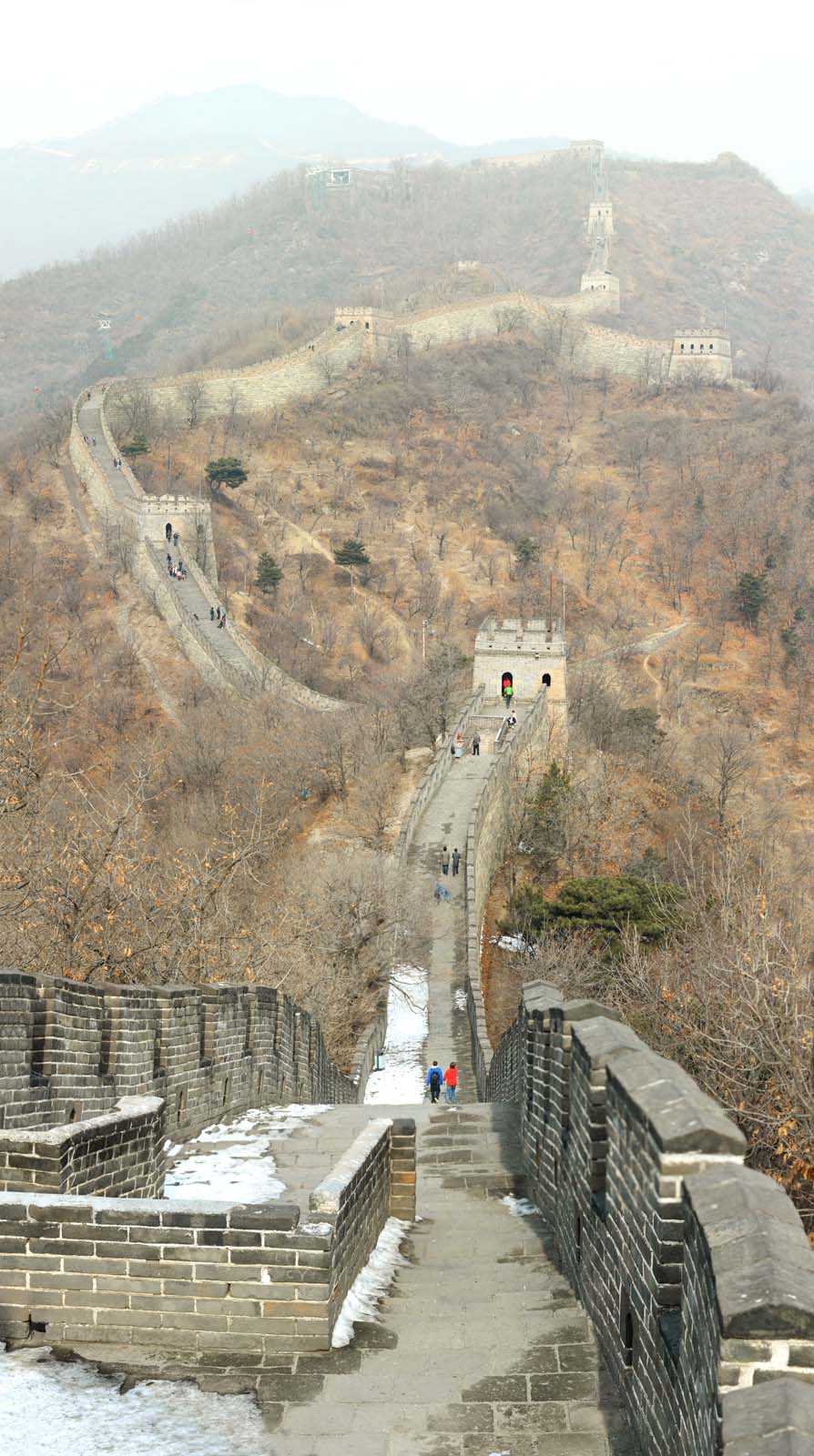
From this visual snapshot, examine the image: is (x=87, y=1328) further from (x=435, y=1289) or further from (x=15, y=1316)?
(x=435, y=1289)

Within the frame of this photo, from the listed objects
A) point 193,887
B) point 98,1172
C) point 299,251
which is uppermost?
point 299,251

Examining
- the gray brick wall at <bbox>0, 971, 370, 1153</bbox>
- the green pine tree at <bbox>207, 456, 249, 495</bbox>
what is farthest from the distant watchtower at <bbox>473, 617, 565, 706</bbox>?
the gray brick wall at <bbox>0, 971, 370, 1153</bbox>

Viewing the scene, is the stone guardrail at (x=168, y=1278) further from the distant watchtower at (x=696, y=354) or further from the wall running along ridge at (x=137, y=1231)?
the distant watchtower at (x=696, y=354)

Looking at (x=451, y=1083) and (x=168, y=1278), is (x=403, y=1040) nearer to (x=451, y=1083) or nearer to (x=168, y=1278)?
(x=451, y=1083)

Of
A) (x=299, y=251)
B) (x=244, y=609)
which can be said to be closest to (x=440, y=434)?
(x=244, y=609)

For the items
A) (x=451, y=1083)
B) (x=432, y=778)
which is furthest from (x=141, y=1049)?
(x=432, y=778)

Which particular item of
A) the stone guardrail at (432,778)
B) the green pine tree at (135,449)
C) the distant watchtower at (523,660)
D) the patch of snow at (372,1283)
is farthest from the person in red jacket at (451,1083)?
the green pine tree at (135,449)
